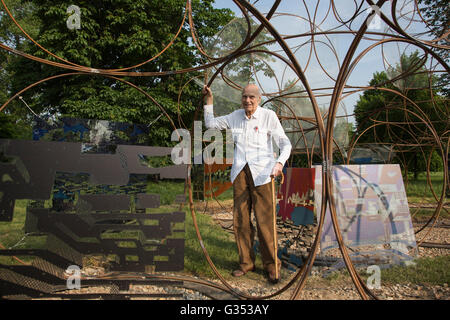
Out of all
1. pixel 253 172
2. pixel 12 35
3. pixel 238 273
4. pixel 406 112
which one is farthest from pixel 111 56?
pixel 238 273

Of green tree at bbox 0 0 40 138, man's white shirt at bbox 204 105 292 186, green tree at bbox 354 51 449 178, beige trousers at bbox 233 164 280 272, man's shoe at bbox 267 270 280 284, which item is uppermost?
green tree at bbox 0 0 40 138

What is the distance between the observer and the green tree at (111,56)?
8414mm

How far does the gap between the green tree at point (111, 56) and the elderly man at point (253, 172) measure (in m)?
6.61

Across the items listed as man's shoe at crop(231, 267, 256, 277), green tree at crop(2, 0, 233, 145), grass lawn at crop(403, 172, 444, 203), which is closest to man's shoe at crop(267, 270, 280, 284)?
man's shoe at crop(231, 267, 256, 277)

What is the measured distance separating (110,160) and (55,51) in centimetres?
802

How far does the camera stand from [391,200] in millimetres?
2641

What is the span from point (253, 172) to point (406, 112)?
2.71 m

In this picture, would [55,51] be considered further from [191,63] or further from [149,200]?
[149,200]

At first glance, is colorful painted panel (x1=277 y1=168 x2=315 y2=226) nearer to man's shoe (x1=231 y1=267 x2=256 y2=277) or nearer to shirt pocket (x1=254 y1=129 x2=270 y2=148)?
shirt pocket (x1=254 y1=129 x2=270 y2=148)

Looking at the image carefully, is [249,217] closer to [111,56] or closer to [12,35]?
[111,56]

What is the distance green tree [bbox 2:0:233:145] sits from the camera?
8.41 m

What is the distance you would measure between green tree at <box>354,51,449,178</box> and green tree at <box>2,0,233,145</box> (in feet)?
20.1

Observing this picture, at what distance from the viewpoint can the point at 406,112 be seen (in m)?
3.80
